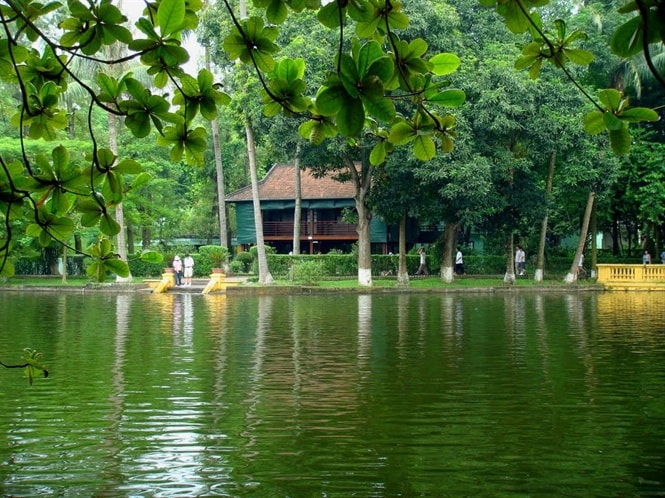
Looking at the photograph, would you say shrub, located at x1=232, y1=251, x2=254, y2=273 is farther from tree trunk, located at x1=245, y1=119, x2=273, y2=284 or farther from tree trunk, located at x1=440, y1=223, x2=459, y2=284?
tree trunk, located at x1=440, y1=223, x2=459, y2=284

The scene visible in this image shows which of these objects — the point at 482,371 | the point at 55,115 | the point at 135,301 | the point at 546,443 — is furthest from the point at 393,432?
the point at 135,301

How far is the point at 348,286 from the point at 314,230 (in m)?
14.1

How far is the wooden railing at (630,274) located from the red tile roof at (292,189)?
1454cm

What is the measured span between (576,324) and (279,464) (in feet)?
42.2

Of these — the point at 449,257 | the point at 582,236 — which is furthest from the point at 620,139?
the point at 582,236

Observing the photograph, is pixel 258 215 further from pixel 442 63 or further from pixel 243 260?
pixel 442 63

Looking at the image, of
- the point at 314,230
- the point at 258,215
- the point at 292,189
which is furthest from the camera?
the point at 292,189

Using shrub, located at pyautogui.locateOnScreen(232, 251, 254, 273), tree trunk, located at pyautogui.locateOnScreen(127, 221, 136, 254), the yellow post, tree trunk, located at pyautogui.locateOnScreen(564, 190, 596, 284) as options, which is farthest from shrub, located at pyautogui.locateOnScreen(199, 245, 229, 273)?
tree trunk, located at pyautogui.locateOnScreen(564, 190, 596, 284)

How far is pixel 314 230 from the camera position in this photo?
43.7 meters

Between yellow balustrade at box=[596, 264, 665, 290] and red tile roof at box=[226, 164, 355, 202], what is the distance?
14594mm

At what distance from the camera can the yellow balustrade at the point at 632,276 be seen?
31675mm

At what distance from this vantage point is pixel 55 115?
317cm

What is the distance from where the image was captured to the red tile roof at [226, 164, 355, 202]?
1693 inches

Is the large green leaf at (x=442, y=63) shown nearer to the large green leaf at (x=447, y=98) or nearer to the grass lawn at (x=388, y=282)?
the large green leaf at (x=447, y=98)
